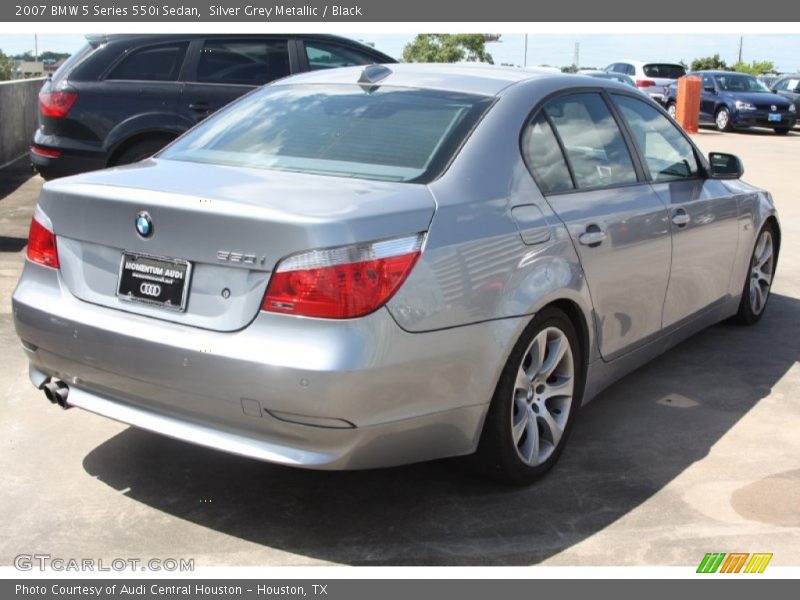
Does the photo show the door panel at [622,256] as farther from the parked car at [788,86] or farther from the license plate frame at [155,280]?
the parked car at [788,86]

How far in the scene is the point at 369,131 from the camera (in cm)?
404

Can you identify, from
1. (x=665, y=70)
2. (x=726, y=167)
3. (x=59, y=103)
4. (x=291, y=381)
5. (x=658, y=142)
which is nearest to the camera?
(x=291, y=381)

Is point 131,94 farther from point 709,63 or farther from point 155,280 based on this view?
point 709,63

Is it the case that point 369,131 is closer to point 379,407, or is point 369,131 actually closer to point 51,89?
point 379,407

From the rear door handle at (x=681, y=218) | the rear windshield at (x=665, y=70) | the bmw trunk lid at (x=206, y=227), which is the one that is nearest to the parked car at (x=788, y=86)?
the rear windshield at (x=665, y=70)

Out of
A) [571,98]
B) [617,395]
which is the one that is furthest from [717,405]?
[571,98]

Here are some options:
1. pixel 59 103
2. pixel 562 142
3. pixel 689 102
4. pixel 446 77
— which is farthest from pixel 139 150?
pixel 689 102

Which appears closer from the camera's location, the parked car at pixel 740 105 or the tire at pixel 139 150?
the tire at pixel 139 150

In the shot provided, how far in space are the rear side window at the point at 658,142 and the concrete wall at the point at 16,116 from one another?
422 inches

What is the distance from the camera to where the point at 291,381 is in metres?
3.16

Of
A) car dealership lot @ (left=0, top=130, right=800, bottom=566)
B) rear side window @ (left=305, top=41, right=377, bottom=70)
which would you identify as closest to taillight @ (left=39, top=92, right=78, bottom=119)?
rear side window @ (left=305, top=41, right=377, bottom=70)

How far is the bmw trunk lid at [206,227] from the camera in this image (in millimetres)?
3230

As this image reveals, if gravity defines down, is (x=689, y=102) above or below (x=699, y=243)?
below

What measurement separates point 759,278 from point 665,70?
87.2 feet
